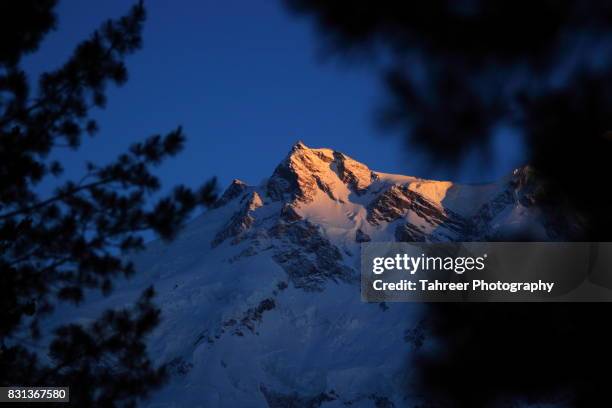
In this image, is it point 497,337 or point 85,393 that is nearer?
point 497,337

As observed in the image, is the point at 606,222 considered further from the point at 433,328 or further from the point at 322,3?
the point at 322,3

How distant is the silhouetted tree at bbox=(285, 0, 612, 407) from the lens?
4836mm

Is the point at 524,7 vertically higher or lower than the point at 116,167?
lower

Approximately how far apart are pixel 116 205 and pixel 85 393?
203 cm

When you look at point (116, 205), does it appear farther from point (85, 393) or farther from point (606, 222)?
point (606, 222)

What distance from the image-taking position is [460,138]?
5.09m

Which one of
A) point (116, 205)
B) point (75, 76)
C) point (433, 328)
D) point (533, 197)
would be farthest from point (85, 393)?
point (533, 197)

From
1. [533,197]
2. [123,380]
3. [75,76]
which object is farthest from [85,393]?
[533,197]

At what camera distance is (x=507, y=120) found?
5.07m

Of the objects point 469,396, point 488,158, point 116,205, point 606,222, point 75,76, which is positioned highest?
point 75,76

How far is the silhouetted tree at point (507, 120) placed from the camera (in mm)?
4836

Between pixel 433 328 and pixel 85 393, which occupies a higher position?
pixel 85 393

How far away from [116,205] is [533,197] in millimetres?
4844

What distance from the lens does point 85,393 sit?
898 cm
